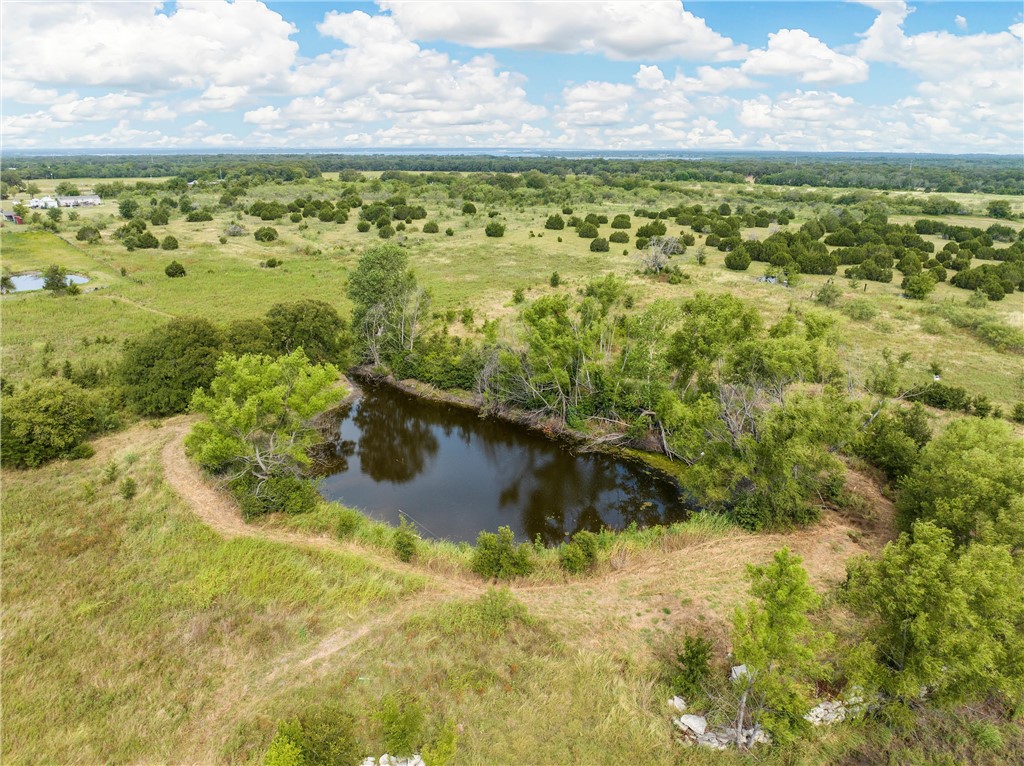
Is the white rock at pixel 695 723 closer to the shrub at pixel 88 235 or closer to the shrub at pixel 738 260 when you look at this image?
the shrub at pixel 738 260

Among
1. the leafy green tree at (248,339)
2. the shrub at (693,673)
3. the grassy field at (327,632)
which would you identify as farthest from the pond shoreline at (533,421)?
the shrub at (693,673)

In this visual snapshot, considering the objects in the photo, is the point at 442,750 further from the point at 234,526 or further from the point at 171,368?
the point at 171,368

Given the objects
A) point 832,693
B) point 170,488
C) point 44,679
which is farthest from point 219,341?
point 832,693

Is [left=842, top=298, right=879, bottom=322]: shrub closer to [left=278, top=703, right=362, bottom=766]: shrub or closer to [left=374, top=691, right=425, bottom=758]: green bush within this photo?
[left=374, top=691, right=425, bottom=758]: green bush

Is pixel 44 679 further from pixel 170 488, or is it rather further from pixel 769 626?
pixel 769 626

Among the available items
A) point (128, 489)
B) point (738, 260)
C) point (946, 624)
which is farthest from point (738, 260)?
point (128, 489)

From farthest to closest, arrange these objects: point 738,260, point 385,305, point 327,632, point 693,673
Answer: point 738,260, point 385,305, point 327,632, point 693,673
